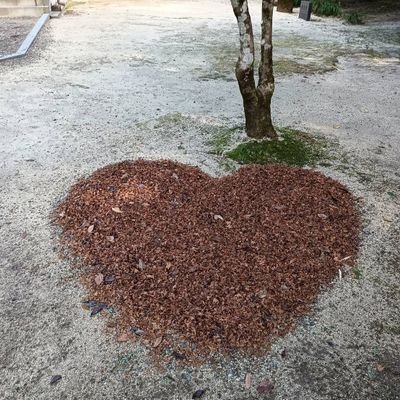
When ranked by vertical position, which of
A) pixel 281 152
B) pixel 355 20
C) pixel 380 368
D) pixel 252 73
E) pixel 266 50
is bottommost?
pixel 380 368

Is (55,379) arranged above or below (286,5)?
below

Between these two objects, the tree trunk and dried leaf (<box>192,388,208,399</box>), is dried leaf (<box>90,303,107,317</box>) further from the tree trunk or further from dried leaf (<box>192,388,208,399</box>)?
the tree trunk

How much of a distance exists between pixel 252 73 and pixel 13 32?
7.03m

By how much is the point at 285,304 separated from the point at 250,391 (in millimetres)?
587

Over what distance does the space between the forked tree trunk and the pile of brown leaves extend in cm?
71

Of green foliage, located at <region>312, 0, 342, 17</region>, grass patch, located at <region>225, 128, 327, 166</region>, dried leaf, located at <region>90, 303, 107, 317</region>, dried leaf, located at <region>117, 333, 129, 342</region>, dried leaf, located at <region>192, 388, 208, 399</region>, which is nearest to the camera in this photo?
dried leaf, located at <region>192, 388, 208, 399</region>

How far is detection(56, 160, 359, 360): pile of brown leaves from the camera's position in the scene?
2.37 metres

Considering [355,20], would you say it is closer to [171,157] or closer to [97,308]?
[171,157]

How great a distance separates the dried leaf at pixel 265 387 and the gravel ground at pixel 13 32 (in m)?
7.21

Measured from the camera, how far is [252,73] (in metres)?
3.99

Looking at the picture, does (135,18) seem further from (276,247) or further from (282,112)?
(276,247)

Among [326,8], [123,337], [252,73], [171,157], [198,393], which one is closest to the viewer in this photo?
[198,393]

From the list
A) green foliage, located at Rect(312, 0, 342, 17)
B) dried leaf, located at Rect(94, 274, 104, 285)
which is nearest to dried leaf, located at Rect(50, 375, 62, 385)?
dried leaf, located at Rect(94, 274, 104, 285)

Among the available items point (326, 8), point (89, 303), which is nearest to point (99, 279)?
point (89, 303)
